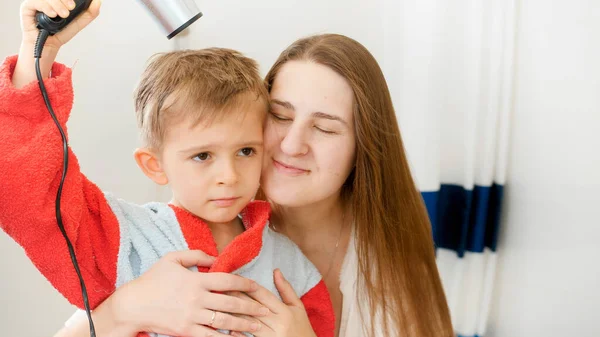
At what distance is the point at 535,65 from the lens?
5.38 feet

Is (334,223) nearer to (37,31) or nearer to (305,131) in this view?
(305,131)

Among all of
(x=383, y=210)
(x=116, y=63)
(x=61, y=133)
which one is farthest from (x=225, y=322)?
(x=116, y=63)

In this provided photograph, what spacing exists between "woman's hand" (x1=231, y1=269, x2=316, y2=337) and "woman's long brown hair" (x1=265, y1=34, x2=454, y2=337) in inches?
11.0

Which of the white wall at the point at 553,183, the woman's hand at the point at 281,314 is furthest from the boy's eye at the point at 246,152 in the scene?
the white wall at the point at 553,183

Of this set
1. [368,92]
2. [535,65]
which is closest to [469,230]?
[535,65]

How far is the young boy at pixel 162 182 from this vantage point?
2.50ft

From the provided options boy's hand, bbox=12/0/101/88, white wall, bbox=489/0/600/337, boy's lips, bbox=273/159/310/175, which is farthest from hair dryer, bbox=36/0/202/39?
white wall, bbox=489/0/600/337

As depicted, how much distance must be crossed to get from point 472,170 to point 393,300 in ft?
1.82

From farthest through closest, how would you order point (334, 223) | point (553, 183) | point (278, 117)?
point (553, 183), point (334, 223), point (278, 117)

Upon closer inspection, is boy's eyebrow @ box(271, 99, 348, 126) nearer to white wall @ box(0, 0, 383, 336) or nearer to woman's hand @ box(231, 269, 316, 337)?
woman's hand @ box(231, 269, 316, 337)

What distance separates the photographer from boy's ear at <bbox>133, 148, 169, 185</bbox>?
3.07ft

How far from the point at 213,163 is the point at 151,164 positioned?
11cm

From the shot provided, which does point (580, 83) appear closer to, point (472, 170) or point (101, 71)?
→ point (472, 170)

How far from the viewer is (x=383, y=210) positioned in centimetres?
125
